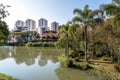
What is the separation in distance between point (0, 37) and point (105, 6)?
11.7 meters

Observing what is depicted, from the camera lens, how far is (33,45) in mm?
77750

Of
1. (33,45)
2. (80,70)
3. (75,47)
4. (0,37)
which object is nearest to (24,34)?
(33,45)

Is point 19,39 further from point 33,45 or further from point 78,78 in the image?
point 78,78

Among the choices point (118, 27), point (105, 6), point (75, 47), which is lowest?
point (75, 47)

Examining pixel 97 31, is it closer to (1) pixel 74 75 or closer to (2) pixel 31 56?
(1) pixel 74 75

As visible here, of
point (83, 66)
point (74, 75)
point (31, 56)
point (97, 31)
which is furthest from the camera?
point (31, 56)

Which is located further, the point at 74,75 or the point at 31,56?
the point at 31,56

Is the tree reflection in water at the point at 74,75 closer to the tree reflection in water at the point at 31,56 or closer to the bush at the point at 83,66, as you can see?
the bush at the point at 83,66

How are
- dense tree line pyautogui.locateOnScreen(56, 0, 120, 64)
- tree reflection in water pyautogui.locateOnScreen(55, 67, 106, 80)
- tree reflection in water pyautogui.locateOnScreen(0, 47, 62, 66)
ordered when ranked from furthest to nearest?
1. tree reflection in water pyautogui.locateOnScreen(0, 47, 62, 66)
2. dense tree line pyautogui.locateOnScreen(56, 0, 120, 64)
3. tree reflection in water pyautogui.locateOnScreen(55, 67, 106, 80)

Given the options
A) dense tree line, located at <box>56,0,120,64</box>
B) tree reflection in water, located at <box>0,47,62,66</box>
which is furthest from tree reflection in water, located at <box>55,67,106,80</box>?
tree reflection in water, located at <box>0,47,62,66</box>

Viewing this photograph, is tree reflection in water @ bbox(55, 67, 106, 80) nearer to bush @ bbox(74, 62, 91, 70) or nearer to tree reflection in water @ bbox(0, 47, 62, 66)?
bush @ bbox(74, 62, 91, 70)

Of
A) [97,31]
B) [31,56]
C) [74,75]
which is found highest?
[97,31]

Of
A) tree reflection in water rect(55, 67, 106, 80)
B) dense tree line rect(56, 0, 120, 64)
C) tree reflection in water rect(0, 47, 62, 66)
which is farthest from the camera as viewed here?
tree reflection in water rect(0, 47, 62, 66)

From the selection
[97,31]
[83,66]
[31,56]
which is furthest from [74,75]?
[31,56]
